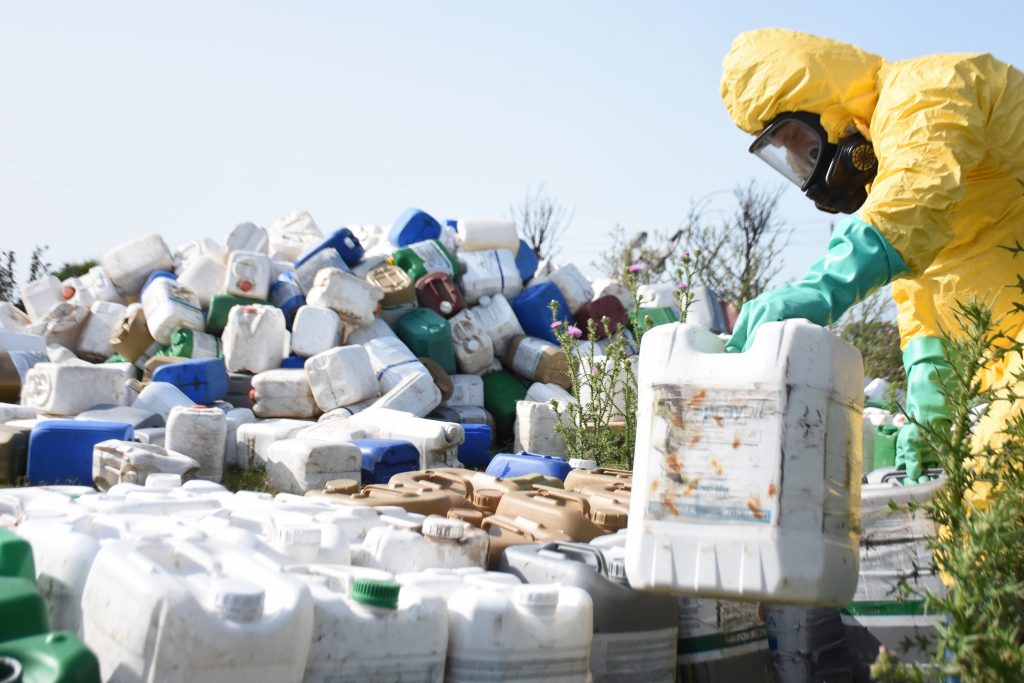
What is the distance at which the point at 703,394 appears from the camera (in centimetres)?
210

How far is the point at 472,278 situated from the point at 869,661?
659cm

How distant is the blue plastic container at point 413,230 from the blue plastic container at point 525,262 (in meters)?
0.78

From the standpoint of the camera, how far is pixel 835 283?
7.98 ft

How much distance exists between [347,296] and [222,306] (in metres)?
1.04

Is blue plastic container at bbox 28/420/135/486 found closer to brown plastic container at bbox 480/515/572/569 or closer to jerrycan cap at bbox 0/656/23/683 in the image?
brown plastic container at bbox 480/515/572/569

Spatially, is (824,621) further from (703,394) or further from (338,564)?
(338,564)

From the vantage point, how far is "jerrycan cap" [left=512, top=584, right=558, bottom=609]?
2.21m

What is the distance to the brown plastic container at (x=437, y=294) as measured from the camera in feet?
28.2

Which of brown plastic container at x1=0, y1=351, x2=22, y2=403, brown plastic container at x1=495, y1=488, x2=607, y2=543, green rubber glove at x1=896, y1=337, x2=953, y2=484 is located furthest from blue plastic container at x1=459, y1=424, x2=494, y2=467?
green rubber glove at x1=896, y1=337, x2=953, y2=484

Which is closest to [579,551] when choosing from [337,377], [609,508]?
[609,508]

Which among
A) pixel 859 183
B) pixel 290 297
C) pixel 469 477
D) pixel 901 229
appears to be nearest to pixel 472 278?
pixel 290 297

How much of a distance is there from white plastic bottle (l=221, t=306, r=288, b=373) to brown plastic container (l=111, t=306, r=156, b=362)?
0.98m

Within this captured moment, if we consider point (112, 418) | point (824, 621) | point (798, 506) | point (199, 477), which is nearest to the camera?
point (798, 506)

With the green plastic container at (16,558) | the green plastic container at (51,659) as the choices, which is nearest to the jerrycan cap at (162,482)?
the green plastic container at (16,558)
